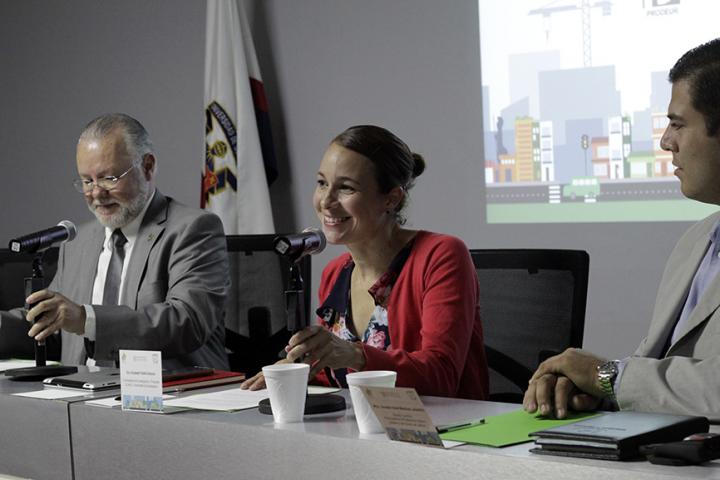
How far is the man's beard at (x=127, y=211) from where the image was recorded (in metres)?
2.95

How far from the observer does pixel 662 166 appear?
3.75 metres

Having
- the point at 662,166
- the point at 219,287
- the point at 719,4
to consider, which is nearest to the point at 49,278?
the point at 219,287

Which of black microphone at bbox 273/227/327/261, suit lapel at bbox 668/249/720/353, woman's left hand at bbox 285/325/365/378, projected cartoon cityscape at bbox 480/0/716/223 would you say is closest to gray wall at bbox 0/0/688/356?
projected cartoon cityscape at bbox 480/0/716/223

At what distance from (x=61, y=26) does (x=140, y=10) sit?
2.09 feet

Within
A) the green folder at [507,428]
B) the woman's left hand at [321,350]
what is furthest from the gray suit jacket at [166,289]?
the green folder at [507,428]

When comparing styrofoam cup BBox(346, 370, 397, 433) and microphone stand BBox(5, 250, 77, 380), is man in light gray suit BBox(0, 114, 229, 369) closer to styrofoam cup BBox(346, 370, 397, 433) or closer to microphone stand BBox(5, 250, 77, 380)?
microphone stand BBox(5, 250, 77, 380)

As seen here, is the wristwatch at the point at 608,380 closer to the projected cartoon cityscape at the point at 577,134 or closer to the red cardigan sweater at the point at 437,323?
the red cardigan sweater at the point at 437,323

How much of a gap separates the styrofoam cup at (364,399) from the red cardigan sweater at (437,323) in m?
0.46

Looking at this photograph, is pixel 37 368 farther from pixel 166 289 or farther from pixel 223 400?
pixel 223 400

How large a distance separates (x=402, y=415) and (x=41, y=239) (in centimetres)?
126

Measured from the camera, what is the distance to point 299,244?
5.98ft

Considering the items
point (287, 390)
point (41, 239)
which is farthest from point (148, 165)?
point (287, 390)

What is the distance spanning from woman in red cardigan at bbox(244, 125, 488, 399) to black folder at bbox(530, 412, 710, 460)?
0.78m

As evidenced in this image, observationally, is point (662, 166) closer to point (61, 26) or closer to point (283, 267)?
point (283, 267)
